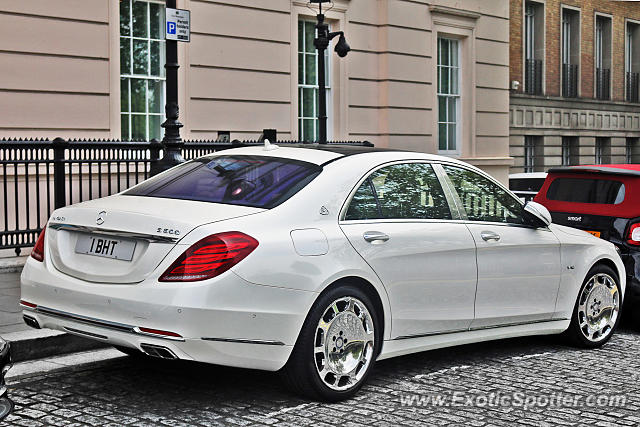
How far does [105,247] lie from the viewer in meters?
6.01

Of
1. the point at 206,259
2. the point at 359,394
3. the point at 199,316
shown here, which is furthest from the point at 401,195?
the point at 199,316

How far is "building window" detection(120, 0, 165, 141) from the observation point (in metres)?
15.2

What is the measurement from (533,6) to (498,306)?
23.4 m

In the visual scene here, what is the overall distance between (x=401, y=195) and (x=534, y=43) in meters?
23.6

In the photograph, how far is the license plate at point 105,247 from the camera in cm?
589

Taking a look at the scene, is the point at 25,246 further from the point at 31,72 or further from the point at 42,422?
the point at 42,422

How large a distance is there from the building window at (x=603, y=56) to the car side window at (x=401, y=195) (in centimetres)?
2696

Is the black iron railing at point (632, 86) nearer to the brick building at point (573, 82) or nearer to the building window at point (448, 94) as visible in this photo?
the brick building at point (573, 82)

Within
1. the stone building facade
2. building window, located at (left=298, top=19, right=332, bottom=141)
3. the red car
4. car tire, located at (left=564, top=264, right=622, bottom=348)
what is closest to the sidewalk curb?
car tire, located at (left=564, top=264, right=622, bottom=348)

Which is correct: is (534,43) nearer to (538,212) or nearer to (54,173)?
(54,173)

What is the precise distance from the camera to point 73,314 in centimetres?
600

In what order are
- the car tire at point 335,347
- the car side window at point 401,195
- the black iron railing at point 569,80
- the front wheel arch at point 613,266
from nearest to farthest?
1. the car tire at point 335,347
2. the car side window at point 401,195
3. the front wheel arch at point 613,266
4. the black iron railing at point 569,80

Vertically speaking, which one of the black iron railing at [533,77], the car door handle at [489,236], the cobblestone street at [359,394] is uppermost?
the black iron railing at [533,77]

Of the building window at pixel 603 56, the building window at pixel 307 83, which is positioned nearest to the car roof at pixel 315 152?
the building window at pixel 307 83
